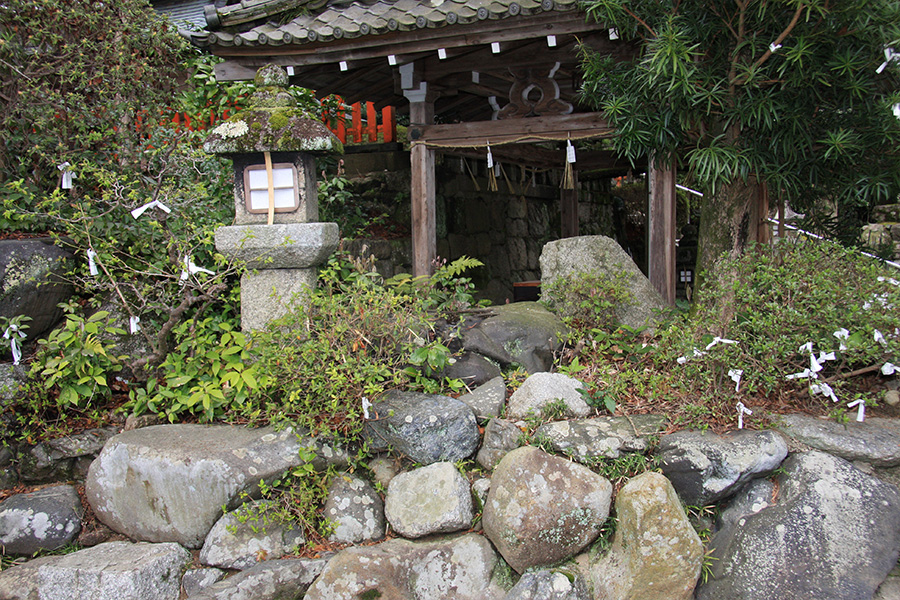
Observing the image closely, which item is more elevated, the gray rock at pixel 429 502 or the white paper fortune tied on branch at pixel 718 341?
the white paper fortune tied on branch at pixel 718 341

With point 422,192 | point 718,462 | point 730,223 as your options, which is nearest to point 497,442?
point 718,462

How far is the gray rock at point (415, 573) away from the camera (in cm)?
317

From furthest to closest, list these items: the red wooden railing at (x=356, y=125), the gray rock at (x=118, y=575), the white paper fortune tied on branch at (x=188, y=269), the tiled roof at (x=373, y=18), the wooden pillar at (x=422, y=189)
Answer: the red wooden railing at (x=356, y=125) → the wooden pillar at (x=422, y=189) → the tiled roof at (x=373, y=18) → the white paper fortune tied on branch at (x=188, y=269) → the gray rock at (x=118, y=575)

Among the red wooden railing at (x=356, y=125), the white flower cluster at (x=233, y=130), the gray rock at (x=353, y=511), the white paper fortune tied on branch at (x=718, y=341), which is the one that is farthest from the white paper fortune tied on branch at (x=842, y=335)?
the red wooden railing at (x=356, y=125)

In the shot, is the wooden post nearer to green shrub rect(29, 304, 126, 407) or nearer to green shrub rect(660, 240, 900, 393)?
green shrub rect(660, 240, 900, 393)

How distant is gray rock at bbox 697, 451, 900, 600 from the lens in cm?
299

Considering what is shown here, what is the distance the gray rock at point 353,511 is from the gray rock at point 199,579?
2.08ft

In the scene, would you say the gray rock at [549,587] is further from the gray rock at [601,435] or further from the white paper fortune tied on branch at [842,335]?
the white paper fortune tied on branch at [842,335]

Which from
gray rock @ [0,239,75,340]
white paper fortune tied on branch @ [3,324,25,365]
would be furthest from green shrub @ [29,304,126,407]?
gray rock @ [0,239,75,340]

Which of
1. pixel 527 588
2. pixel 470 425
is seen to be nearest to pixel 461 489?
pixel 470 425

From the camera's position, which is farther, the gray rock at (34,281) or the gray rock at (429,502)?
the gray rock at (34,281)

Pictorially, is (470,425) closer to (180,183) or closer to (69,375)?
(69,375)

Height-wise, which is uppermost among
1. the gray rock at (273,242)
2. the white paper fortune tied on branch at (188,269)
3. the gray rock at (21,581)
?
the gray rock at (273,242)

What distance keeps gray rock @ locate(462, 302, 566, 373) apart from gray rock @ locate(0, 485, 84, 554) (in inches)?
106
